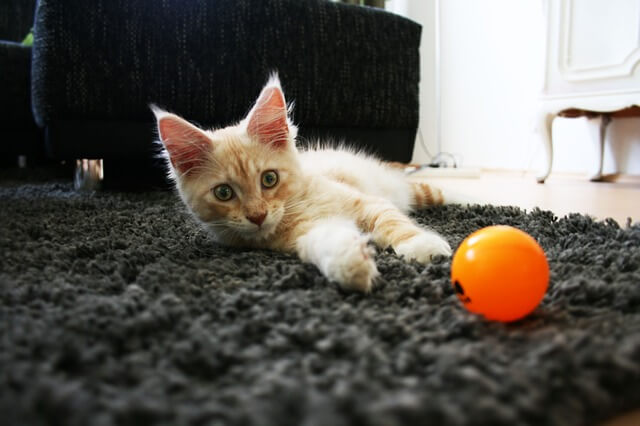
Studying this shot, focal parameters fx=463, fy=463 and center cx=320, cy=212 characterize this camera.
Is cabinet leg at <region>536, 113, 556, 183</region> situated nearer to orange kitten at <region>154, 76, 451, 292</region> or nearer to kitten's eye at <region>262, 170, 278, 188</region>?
orange kitten at <region>154, 76, 451, 292</region>

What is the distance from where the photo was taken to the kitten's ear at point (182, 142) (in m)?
1.07

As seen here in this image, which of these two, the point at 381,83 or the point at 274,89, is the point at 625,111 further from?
the point at 274,89

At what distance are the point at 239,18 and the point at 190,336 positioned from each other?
5.83ft

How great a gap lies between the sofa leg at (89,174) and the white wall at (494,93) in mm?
2578

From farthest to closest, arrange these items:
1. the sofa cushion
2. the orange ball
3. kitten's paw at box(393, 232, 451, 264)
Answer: the sofa cushion
kitten's paw at box(393, 232, 451, 264)
the orange ball

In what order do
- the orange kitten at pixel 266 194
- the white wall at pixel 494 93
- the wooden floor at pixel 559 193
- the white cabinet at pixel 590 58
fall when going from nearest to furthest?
the orange kitten at pixel 266 194 → the wooden floor at pixel 559 193 → the white cabinet at pixel 590 58 → the white wall at pixel 494 93

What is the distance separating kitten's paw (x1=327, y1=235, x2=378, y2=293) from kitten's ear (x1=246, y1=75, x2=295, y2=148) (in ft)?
1.62

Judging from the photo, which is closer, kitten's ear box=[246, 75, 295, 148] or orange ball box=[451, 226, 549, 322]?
orange ball box=[451, 226, 549, 322]

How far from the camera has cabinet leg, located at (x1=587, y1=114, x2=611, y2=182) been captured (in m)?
2.83

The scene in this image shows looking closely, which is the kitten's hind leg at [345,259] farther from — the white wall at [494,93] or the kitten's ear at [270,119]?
the white wall at [494,93]

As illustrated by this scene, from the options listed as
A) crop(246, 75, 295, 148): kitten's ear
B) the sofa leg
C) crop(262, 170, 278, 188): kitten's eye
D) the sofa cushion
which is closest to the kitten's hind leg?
crop(262, 170, 278, 188): kitten's eye

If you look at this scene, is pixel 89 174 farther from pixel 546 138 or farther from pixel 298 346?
pixel 546 138

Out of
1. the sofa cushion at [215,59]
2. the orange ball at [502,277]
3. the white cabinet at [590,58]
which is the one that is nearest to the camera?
the orange ball at [502,277]

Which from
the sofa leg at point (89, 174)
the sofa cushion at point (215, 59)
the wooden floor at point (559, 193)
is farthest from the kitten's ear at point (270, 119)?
the sofa leg at point (89, 174)
